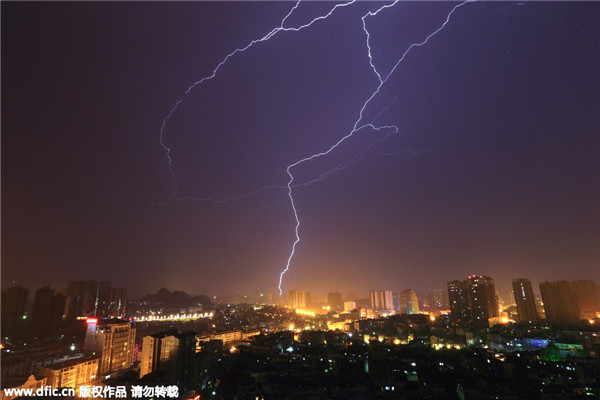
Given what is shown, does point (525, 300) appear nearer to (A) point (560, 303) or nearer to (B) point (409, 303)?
(A) point (560, 303)

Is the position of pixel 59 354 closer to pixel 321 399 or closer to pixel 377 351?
pixel 321 399

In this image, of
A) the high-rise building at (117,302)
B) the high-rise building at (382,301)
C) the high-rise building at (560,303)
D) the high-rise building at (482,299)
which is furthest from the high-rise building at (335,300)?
Answer: the high-rise building at (560,303)

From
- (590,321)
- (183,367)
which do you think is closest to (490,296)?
(590,321)

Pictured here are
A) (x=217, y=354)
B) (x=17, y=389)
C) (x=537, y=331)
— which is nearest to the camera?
(x=17, y=389)

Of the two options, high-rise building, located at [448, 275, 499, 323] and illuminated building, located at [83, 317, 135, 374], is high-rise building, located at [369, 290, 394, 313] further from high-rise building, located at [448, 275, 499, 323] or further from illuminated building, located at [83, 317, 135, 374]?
illuminated building, located at [83, 317, 135, 374]

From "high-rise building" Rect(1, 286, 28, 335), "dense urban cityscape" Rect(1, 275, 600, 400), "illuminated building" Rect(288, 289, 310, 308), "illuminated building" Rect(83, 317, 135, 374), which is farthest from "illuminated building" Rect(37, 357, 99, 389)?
"illuminated building" Rect(288, 289, 310, 308)

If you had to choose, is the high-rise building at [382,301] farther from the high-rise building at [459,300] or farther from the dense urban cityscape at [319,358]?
the dense urban cityscape at [319,358]
